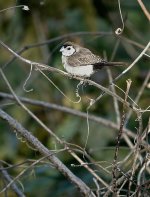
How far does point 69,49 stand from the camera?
15.8 ft

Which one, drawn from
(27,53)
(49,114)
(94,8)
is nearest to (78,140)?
(49,114)

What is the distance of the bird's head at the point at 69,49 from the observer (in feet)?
15.6

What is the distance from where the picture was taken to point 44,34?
24.5 feet

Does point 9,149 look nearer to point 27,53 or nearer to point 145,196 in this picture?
point 27,53

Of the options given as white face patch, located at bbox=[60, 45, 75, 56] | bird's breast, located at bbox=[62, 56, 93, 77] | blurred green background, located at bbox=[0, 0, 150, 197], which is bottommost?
blurred green background, located at bbox=[0, 0, 150, 197]

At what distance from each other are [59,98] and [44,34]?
0.62 m

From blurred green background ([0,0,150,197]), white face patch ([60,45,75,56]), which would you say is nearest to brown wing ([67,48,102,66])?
white face patch ([60,45,75,56])

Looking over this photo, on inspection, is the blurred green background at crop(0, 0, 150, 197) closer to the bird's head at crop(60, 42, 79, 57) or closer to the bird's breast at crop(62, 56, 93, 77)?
the bird's head at crop(60, 42, 79, 57)

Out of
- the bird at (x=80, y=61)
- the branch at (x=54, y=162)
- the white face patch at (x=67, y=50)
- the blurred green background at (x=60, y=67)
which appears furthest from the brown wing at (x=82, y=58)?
the blurred green background at (x=60, y=67)

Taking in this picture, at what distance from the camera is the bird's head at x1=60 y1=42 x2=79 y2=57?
4.75 metres

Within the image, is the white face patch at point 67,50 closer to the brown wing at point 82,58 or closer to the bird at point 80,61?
the bird at point 80,61

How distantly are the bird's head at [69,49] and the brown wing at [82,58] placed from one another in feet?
0.29

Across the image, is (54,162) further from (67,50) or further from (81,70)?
(67,50)

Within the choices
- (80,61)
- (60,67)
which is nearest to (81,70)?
(80,61)
